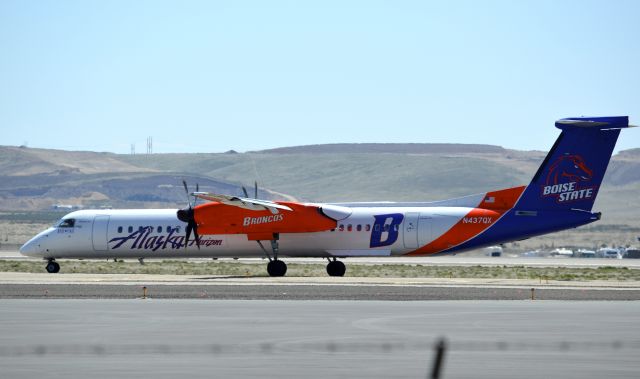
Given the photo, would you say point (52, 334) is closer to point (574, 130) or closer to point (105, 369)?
point (105, 369)

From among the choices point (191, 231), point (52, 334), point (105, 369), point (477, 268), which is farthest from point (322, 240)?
point (105, 369)

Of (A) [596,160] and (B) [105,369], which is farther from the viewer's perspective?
(A) [596,160]

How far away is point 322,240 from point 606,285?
12145 millimetres

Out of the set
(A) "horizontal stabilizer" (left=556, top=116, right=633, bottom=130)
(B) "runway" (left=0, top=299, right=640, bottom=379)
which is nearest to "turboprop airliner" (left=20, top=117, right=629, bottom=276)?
(A) "horizontal stabilizer" (left=556, top=116, right=633, bottom=130)

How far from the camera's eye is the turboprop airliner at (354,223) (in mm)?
43344

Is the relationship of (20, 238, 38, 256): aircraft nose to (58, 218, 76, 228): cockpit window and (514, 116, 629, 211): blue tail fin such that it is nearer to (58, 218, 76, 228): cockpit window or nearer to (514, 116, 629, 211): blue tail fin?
(58, 218, 76, 228): cockpit window

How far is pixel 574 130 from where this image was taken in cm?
4316

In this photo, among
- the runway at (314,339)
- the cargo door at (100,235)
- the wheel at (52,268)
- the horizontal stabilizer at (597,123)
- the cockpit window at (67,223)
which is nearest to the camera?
the runway at (314,339)

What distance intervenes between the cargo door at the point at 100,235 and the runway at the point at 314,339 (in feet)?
59.1

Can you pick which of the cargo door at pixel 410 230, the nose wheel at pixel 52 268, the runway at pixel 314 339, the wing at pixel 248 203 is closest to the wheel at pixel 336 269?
the wing at pixel 248 203

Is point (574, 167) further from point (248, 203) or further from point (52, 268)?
point (52, 268)

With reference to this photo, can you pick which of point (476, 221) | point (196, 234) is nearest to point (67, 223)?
point (196, 234)

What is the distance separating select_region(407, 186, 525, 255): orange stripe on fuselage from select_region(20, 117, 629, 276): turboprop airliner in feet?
0.13

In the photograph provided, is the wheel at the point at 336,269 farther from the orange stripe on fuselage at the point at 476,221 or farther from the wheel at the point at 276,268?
the orange stripe on fuselage at the point at 476,221
